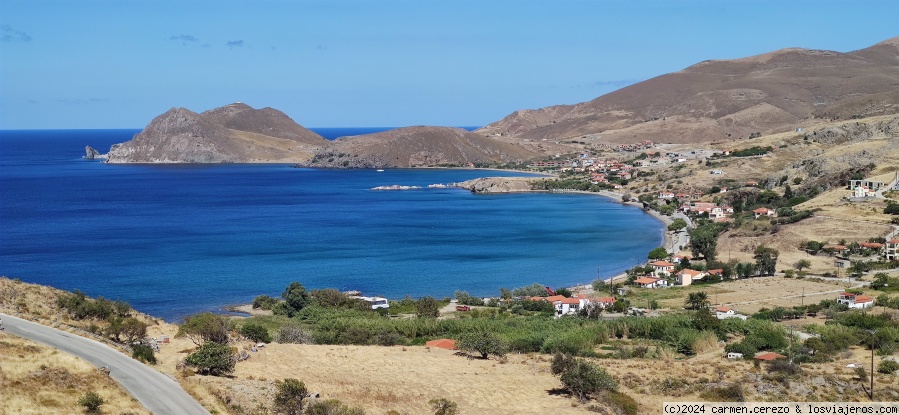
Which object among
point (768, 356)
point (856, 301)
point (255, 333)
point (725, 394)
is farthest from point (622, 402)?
point (856, 301)

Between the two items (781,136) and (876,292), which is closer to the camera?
(876,292)

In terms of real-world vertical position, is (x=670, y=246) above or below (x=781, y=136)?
below

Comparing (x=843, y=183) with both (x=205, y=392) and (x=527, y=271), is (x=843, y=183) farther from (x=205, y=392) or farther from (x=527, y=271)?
(x=205, y=392)

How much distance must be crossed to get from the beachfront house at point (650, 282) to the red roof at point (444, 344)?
22.0 metres

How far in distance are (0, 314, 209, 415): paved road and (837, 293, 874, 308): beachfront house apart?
101 ft

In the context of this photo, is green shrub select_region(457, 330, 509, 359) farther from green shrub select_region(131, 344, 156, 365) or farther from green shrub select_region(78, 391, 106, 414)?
green shrub select_region(78, 391, 106, 414)

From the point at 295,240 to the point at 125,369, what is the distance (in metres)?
53.4

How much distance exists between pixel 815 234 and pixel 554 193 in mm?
63930

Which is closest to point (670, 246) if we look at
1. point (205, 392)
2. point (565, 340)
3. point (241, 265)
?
point (241, 265)

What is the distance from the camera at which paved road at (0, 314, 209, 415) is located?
20.5m

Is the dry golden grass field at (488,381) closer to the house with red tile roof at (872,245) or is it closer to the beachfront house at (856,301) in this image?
the beachfront house at (856,301)

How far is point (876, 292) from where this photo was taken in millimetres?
44375

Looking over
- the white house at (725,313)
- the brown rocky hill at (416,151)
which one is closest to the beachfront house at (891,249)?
the white house at (725,313)

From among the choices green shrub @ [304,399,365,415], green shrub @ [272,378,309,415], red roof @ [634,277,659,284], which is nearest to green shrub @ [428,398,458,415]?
green shrub @ [304,399,365,415]
